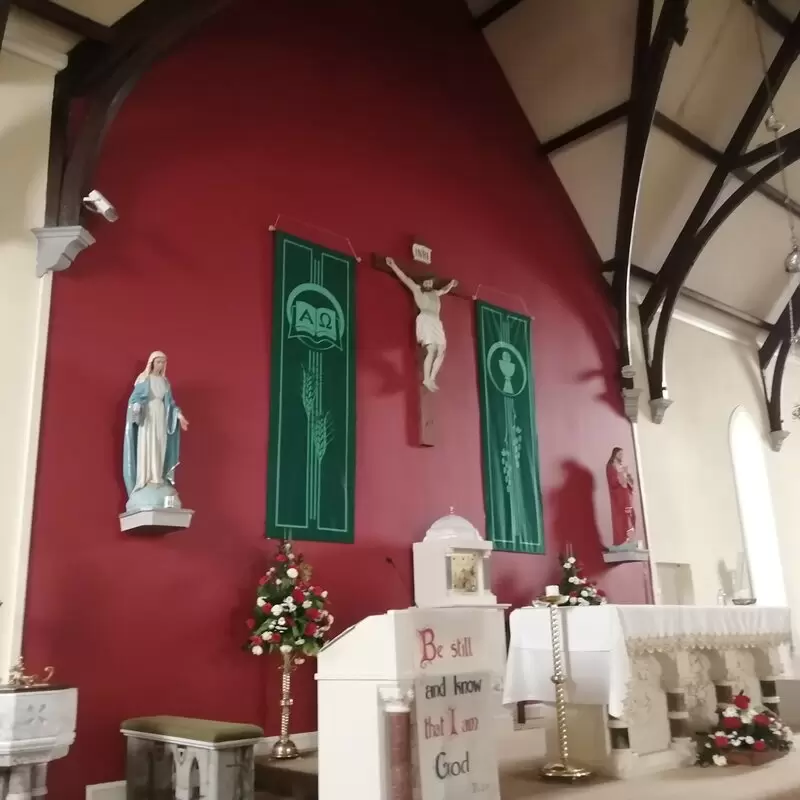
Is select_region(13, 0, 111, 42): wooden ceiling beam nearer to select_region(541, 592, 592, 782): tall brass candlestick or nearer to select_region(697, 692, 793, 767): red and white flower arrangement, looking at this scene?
select_region(541, 592, 592, 782): tall brass candlestick

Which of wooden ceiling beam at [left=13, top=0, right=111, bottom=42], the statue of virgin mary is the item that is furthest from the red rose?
wooden ceiling beam at [left=13, top=0, right=111, bottom=42]

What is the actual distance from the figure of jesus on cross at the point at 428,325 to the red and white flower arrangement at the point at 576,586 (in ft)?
6.39

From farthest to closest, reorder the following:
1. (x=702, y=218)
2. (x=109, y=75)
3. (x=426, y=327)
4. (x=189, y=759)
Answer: (x=702, y=218)
(x=426, y=327)
(x=109, y=75)
(x=189, y=759)

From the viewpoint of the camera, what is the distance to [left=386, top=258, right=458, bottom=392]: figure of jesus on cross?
658 centimetres

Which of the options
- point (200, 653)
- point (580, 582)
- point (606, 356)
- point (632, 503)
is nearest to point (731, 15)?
point (606, 356)

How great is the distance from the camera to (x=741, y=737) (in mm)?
4953

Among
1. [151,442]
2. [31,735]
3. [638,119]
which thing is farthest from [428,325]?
[31,735]

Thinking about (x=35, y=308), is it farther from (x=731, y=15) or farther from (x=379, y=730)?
(x=731, y=15)

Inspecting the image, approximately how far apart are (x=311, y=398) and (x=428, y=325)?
1.30m

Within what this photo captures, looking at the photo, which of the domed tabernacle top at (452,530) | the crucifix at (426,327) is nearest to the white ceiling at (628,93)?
the crucifix at (426,327)

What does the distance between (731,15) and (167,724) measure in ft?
25.0

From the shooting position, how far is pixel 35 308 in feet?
15.3

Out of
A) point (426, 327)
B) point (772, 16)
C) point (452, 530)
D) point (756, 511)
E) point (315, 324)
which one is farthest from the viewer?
point (756, 511)

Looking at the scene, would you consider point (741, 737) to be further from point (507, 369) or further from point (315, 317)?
point (315, 317)
